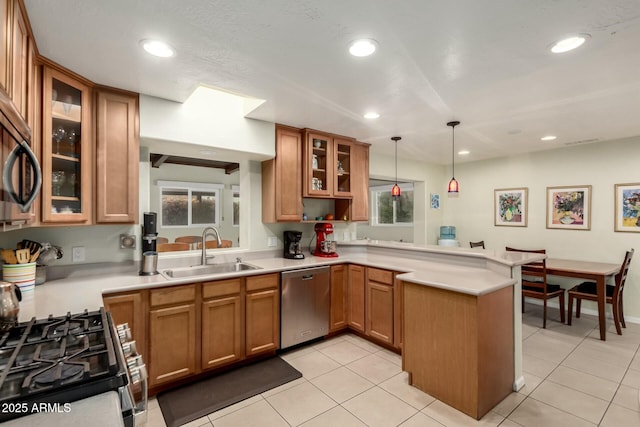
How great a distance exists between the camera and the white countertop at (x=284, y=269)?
1.85 metres

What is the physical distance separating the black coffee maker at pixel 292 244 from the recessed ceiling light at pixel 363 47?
2.09 m

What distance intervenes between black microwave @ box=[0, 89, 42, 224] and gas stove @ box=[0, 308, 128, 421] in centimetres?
47

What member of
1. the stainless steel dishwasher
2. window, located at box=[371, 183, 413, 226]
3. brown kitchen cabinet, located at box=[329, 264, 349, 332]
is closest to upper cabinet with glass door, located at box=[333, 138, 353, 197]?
brown kitchen cabinet, located at box=[329, 264, 349, 332]

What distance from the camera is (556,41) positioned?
1.78 metres

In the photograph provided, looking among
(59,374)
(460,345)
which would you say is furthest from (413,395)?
(59,374)

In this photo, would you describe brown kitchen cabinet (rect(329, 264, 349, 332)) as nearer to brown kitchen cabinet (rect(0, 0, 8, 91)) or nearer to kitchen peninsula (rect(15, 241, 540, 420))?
kitchen peninsula (rect(15, 241, 540, 420))

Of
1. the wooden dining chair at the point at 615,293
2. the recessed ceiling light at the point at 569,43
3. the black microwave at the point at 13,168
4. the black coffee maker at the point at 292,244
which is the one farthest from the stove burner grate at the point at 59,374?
the wooden dining chair at the point at 615,293

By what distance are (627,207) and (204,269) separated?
208 inches

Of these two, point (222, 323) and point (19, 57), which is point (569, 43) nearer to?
point (19, 57)

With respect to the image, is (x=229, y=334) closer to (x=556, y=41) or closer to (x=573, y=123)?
(x=556, y=41)

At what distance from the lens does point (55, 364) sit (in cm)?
98

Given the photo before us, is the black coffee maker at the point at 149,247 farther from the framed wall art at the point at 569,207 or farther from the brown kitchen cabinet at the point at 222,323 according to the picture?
the framed wall art at the point at 569,207

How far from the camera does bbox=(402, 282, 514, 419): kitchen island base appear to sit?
2.10m

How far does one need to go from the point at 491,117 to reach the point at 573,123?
100 cm
